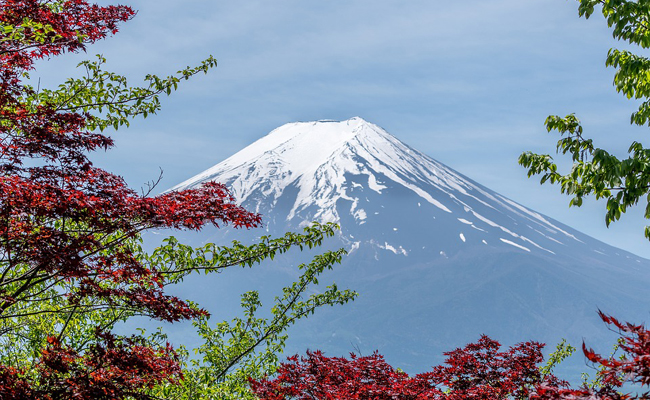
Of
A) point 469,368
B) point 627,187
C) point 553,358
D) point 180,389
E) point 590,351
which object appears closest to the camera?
point 590,351

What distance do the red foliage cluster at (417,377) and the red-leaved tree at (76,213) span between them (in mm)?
2370

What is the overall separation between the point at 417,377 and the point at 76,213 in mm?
6525

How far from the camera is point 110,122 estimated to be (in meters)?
7.87

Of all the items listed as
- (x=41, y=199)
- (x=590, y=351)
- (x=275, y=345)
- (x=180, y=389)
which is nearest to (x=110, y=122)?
(x=41, y=199)

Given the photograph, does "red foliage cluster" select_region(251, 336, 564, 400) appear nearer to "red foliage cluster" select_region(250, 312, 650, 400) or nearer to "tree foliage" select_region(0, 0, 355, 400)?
"red foliage cluster" select_region(250, 312, 650, 400)

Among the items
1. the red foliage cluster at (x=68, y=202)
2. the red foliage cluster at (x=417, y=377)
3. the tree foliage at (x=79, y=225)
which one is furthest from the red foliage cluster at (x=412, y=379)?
the red foliage cluster at (x=68, y=202)

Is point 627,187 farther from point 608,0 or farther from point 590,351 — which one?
point 590,351

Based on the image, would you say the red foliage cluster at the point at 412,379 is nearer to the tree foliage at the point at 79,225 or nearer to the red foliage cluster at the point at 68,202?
the tree foliage at the point at 79,225

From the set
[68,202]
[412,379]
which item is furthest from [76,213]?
[412,379]

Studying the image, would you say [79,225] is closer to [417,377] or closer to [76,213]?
[76,213]

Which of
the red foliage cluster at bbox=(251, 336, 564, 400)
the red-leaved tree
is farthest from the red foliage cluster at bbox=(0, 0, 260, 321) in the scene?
the red foliage cluster at bbox=(251, 336, 564, 400)

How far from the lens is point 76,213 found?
5.50m

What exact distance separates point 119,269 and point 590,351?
190 inches

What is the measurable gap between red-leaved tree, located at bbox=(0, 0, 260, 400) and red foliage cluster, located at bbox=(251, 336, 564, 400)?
7.78 ft
